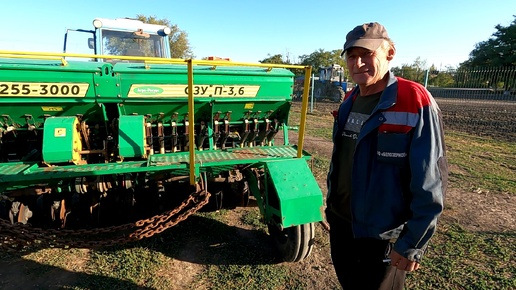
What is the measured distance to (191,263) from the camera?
3.37m

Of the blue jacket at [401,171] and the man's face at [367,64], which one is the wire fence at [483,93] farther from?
the blue jacket at [401,171]

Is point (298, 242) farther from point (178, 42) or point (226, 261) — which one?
point (178, 42)

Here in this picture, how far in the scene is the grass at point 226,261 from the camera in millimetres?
3043

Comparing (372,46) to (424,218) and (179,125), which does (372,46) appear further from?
(179,125)

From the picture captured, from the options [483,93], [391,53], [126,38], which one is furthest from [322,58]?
[391,53]

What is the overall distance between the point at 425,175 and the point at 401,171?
14 cm

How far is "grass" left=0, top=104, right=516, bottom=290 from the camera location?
120 inches

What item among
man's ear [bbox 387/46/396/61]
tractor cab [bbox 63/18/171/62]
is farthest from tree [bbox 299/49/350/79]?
man's ear [bbox 387/46/396/61]

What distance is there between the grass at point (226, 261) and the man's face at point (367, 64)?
7.00 ft

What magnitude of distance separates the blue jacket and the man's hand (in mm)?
32

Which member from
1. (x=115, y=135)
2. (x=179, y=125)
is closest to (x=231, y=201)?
(x=179, y=125)

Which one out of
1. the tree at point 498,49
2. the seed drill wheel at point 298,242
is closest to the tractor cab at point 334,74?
the tree at point 498,49

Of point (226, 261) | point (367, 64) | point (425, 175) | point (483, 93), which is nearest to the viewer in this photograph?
point (425, 175)

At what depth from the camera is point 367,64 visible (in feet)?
5.59
